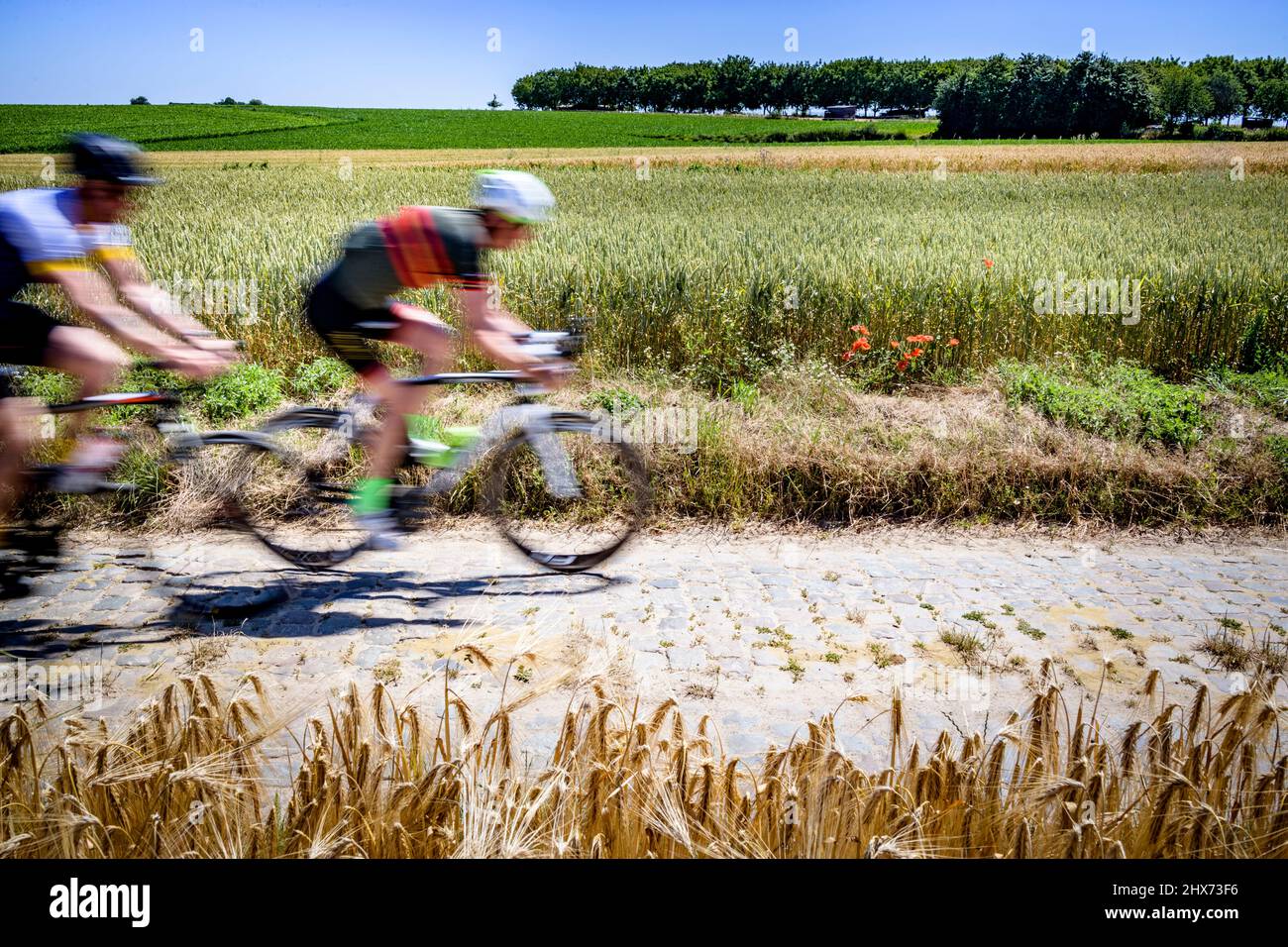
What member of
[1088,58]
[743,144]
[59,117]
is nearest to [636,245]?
[59,117]

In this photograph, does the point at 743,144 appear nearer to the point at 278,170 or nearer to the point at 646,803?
the point at 278,170

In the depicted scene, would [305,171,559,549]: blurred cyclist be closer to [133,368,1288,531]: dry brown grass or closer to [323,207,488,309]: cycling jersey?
[323,207,488,309]: cycling jersey

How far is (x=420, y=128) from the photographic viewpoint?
4372 cm

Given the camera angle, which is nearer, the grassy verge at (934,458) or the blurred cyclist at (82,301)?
the blurred cyclist at (82,301)

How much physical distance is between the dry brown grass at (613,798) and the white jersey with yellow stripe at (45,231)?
280 cm

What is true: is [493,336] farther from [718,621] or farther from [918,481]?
[918,481]

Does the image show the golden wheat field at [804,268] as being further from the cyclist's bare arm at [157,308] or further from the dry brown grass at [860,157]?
the dry brown grass at [860,157]

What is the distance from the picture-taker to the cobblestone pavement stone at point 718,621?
333 cm

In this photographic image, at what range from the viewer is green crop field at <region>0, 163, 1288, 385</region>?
8.35 meters

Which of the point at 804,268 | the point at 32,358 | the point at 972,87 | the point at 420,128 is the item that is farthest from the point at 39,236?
the point at 420,128

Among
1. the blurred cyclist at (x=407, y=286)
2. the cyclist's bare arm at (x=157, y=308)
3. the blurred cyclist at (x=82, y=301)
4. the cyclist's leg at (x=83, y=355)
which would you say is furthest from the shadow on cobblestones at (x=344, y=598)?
the cyclist's bare arm at (x=157, y=308)

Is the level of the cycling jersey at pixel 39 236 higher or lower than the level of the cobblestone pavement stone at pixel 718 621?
higher

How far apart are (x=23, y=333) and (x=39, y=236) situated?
515 mm

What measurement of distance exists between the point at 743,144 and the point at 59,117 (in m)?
31.3
